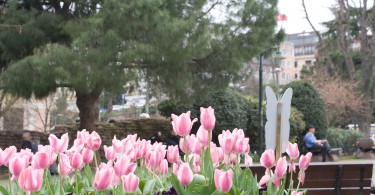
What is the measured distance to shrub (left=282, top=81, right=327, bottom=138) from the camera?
1109 inches

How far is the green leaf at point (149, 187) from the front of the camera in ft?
10.0

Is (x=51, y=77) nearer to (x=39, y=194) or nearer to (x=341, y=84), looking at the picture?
(x=39, y=194)

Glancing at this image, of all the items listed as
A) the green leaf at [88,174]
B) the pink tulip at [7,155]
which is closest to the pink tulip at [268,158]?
the green leaf at [88,174]

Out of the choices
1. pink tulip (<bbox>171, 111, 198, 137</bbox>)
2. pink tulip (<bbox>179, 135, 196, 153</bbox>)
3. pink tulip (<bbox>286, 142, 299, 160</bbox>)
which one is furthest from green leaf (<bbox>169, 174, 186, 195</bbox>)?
Answer: pink tulip (<bbox>286, 142, 299, 160</bbox>)

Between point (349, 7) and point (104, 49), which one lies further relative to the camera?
point (349, 7)

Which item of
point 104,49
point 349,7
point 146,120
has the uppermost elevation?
point 349,7

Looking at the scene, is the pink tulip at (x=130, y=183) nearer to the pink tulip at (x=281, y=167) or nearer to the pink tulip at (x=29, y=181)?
the pink tulip at (x=29, y=181)

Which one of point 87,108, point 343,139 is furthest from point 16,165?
point 343,139

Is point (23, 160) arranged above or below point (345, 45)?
below

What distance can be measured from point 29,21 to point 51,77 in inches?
130

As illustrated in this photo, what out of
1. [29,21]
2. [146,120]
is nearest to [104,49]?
[29,21]

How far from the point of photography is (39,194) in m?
3.07

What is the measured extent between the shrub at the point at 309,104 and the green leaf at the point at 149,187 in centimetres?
2545

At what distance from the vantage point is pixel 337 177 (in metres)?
6.61
